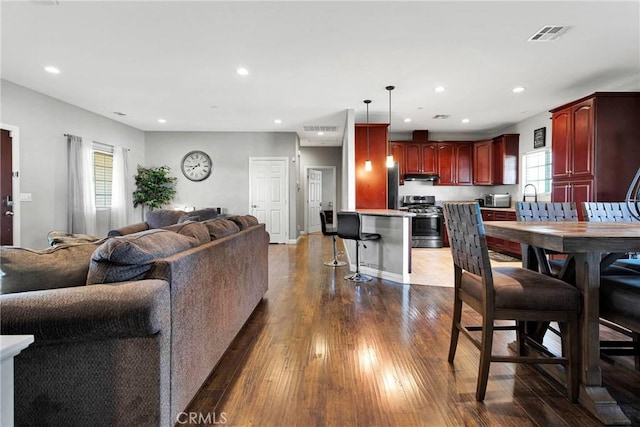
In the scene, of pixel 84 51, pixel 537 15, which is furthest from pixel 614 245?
pixel 84 51

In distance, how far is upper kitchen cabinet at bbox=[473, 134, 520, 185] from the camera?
6.46 meters

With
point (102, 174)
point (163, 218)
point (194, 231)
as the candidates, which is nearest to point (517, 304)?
point (194, 231)

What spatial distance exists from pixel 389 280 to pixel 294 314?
168 centimetres

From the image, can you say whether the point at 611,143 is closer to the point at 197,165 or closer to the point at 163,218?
the point at 163,218

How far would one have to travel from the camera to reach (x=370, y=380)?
5.92ft

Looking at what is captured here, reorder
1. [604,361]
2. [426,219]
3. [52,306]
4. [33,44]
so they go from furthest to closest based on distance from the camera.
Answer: [426,219] < [33,44] < [604,361] < [52,306]

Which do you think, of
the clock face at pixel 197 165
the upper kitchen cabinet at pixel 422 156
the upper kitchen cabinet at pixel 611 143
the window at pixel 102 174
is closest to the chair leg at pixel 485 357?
the upper kitchen cabinet at pixel 611 143

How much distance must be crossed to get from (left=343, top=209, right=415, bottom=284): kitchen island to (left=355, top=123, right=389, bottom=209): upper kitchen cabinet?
1.15 meters

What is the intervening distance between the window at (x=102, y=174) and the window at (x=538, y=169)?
27.1ft

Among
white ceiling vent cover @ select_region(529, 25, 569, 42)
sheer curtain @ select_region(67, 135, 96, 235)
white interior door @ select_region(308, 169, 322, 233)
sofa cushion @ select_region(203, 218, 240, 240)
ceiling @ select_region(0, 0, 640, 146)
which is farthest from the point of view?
white interior door @ select_region(308, 169, 322, 233)

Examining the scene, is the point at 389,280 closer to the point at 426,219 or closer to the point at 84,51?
the point at 426,219

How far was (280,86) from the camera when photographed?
4320mm

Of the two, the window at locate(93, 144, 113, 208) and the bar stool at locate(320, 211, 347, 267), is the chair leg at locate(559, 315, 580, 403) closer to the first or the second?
the bar stool at locate(320, 211, 347, 267)

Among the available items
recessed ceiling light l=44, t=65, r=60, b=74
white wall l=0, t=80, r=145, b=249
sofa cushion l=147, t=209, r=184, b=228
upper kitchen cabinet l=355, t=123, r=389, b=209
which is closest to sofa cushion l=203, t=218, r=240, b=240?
sofa cushion l=147, t=209, r=184, b=228
